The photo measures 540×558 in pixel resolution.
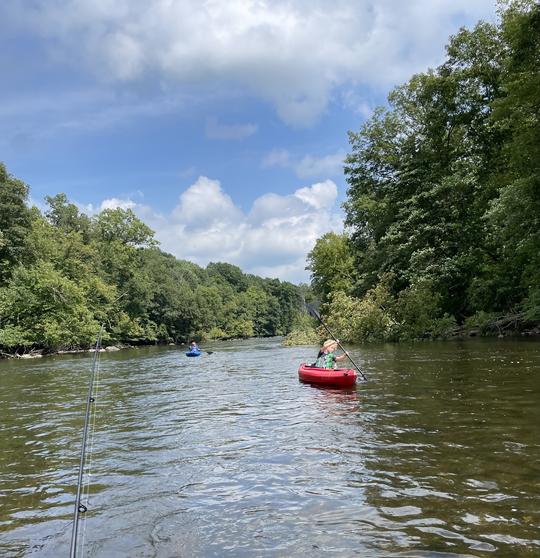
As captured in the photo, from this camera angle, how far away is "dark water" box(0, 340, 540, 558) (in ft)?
16.1

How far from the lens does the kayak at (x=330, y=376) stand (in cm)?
1433

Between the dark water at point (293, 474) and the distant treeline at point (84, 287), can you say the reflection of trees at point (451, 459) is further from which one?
the distant treeline at point (84, 287)

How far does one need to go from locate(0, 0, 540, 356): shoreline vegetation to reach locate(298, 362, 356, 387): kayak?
35.8ft

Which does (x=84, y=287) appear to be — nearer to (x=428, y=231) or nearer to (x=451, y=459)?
(x=428, y=231)

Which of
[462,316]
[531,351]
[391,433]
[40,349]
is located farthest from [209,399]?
[40,349]

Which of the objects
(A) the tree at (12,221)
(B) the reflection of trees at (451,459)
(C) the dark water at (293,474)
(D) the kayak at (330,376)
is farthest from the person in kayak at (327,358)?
(A) the tree at (12,221)

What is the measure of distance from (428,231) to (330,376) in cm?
2012

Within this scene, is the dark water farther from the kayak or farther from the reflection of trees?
the kayak

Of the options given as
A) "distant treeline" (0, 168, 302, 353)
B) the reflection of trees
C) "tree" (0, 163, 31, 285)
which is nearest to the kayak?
the reflection of trees

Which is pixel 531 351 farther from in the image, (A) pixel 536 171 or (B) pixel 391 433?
(B) pixel 391 433

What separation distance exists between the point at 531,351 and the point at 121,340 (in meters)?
56.7

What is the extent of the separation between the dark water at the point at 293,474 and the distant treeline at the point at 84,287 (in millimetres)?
34741

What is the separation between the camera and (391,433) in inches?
344

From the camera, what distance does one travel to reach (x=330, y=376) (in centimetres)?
1471
